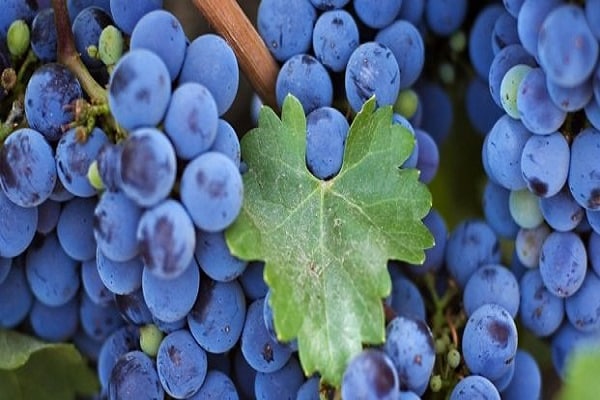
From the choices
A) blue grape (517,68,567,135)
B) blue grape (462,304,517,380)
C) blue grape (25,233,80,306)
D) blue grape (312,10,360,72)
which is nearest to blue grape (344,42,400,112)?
blue grape (312,10,360,72)

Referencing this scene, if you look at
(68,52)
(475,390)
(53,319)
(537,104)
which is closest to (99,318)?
(53,319)

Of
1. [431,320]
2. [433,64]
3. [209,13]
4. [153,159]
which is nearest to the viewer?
[153,159]

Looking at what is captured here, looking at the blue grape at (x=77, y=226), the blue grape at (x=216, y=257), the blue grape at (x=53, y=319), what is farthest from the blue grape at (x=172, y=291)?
the blue grape at (x=53, y=319)

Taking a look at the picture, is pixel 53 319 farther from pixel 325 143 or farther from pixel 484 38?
pixel 484 38

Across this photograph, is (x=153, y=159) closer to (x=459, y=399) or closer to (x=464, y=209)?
(x=459, y=399)

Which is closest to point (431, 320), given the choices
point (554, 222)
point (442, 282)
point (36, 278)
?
point (442, 282)
